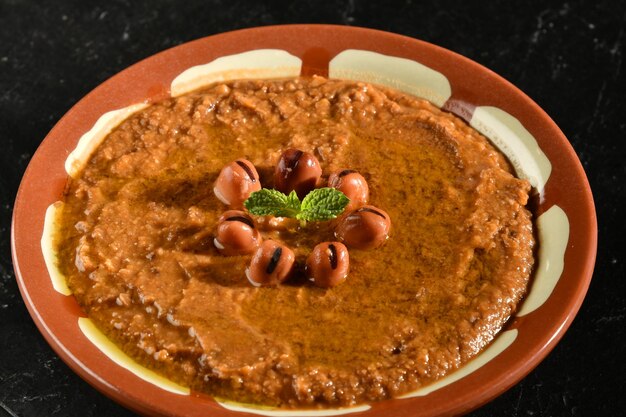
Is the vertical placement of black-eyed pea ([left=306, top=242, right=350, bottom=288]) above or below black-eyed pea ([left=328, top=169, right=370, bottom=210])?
below

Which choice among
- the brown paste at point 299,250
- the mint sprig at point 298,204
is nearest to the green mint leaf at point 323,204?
the mint sprig at point 298,204

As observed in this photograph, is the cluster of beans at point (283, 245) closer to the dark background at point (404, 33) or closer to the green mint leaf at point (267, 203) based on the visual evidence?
the green mint leaf at point (267, 203)

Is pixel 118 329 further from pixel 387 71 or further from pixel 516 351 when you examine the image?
pixel 387 71

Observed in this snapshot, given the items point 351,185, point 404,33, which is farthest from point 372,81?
point 351,185

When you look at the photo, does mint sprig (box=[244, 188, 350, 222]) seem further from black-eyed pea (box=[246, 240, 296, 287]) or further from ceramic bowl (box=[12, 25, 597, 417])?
ceramic bowl (box=[12, 25, 597, 417])

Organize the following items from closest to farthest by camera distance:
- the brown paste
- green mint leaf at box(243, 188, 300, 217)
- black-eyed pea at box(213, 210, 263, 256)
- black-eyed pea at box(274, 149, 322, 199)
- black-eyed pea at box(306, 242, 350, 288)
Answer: the brown paste
black-eyed pea at box(306, 242, 350, 288)
black-eyed pea at box(213, 210, 263, 256)
green mint leaf at box(243, 188, 300, 217)
black-eyed pea at box(274, 149, 322, 199)

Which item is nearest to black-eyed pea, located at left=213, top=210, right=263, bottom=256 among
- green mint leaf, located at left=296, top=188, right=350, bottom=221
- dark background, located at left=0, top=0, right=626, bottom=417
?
green mint leaf, located at left=296, top=188, right=350, bottom=221

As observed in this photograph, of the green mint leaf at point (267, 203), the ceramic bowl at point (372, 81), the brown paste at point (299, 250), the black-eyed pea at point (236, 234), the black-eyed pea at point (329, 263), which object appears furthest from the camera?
the green mint leaf at point (267, 203)
